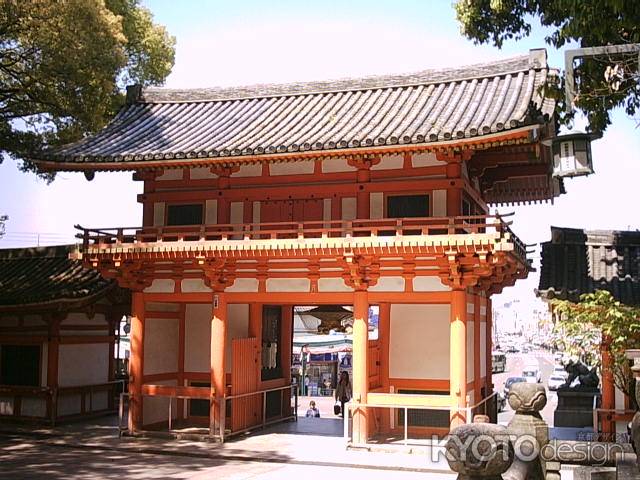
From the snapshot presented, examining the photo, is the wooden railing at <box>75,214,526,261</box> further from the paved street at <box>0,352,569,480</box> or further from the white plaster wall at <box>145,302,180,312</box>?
the paved street at <box>0,352,569,480</box>

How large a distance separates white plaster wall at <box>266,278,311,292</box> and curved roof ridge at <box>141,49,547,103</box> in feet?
21.8

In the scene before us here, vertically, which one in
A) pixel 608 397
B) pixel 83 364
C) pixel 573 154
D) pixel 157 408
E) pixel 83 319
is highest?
pixel 573 154

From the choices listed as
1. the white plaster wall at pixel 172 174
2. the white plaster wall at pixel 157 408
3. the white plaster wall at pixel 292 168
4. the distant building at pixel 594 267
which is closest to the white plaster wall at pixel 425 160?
the white plaster wall at pixel 292 168

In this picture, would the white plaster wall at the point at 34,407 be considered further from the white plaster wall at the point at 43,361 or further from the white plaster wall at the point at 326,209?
the white plaster wall at the point at 326,209

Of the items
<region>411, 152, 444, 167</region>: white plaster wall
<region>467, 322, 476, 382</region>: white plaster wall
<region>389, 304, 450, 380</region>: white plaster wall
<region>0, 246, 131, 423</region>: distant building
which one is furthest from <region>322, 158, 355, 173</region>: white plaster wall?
<region>0, 246, 131, 423</region>: distant building

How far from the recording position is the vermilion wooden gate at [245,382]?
19.3 metres

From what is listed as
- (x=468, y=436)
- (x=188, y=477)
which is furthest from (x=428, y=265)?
(x=468, y=436)

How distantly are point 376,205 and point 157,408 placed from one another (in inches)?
336

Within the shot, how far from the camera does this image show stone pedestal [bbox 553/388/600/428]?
22.8 metres

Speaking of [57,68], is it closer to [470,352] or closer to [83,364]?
[83,364]

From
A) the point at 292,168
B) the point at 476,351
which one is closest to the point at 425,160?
the point at 292,168

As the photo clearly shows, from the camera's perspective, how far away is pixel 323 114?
2072 centimetres

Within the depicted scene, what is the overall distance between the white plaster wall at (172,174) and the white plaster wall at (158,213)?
29.9 inches

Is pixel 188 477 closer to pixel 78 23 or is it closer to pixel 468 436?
pixel 468 436
